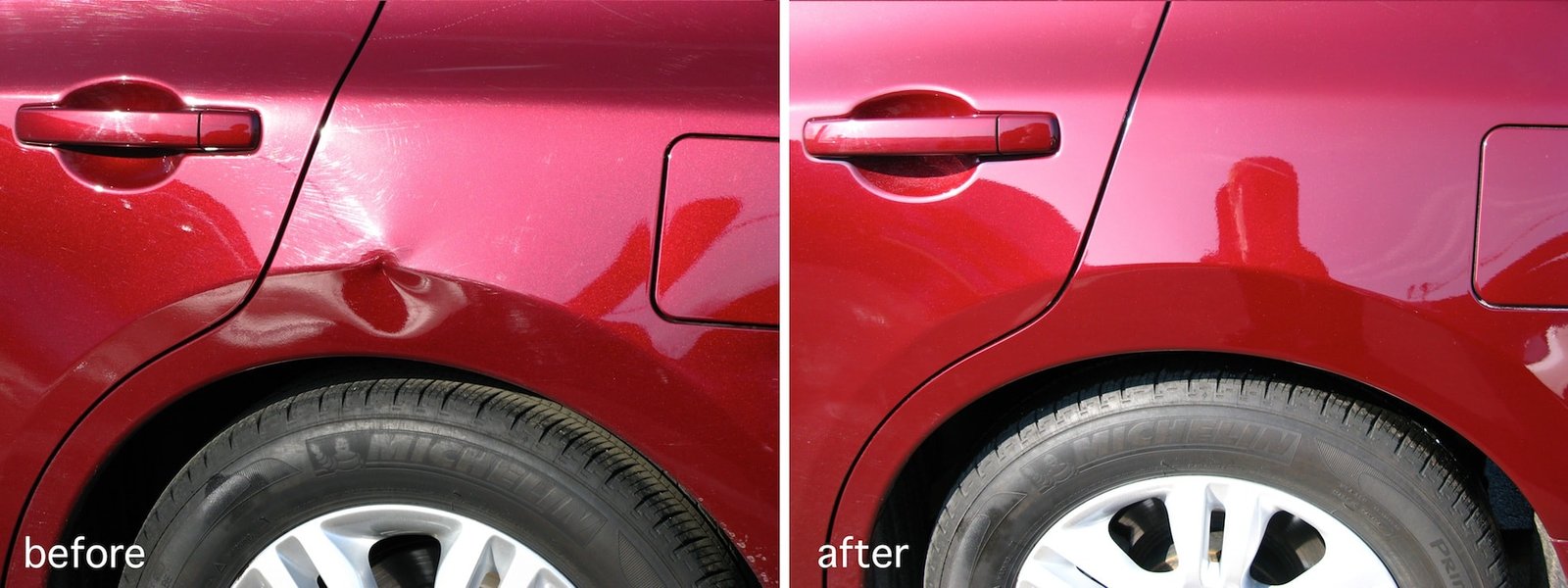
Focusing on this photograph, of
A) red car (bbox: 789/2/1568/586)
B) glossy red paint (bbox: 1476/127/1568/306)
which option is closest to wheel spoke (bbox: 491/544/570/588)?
red car (bbox: 789/2/1568/586)

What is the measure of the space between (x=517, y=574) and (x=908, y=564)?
0.52 m

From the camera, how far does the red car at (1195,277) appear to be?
1.25 meters

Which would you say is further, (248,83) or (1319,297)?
(248,83)

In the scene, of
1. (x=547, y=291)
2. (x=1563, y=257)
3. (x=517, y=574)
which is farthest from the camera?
(x=517, y=574)

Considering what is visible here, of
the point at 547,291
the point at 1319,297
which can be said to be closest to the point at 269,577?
the point at 547,291

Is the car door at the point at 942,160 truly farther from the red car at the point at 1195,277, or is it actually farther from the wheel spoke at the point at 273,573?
the wheel spoke at the point at 273,573

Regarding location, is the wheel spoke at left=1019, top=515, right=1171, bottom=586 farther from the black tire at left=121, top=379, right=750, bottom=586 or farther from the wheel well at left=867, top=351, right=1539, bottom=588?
the black tire at left=121, top=379, right=750, bottom=586

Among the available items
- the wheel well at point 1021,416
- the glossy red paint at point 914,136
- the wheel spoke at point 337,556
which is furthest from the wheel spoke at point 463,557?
the glossy red paint at point 914,136

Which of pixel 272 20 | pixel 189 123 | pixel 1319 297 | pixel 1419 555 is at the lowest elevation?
pixel 1419 555

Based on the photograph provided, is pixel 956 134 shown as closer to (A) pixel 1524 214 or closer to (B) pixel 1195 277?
(B) pixel 1195 277

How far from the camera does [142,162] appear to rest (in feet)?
4.65

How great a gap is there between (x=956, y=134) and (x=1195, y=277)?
0.31 m

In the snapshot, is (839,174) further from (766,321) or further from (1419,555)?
(1419,555)

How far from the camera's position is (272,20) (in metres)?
1.45
